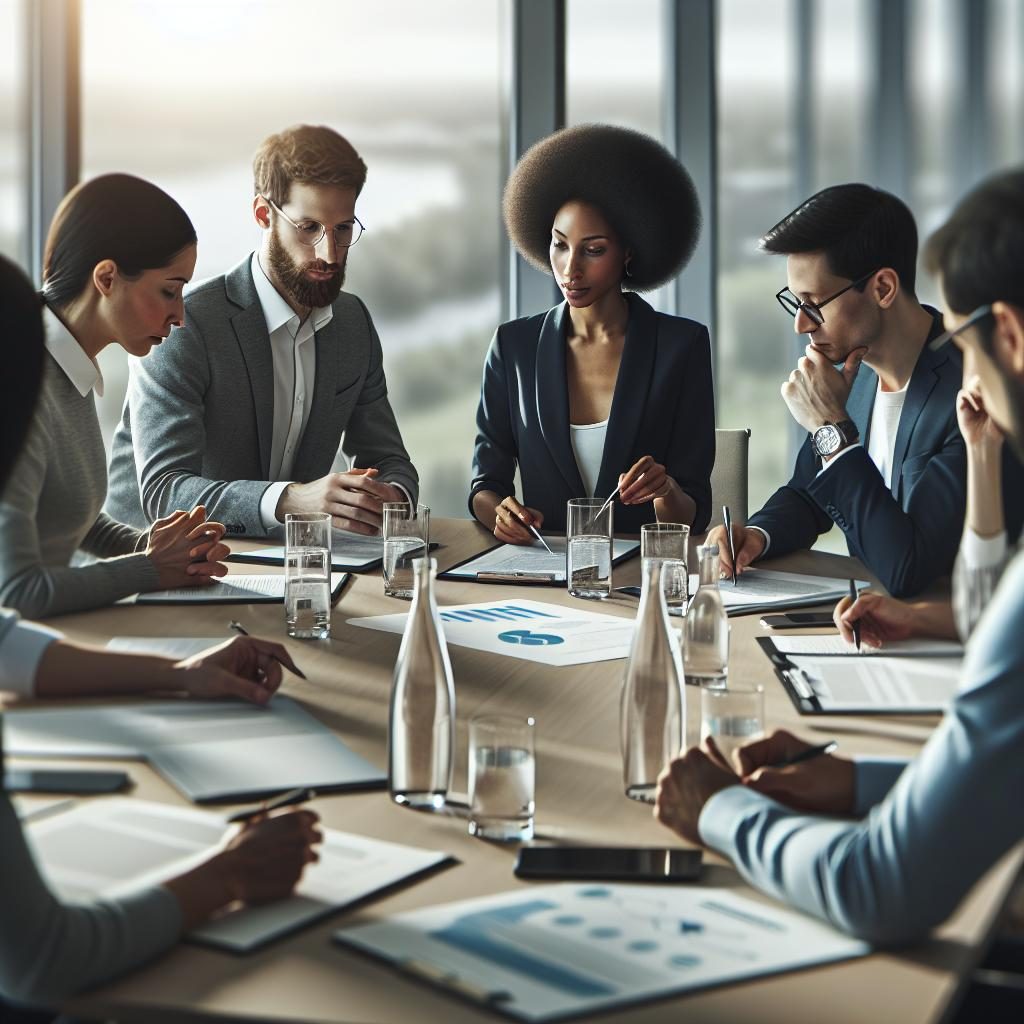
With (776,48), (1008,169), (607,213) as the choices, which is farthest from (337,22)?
(1008,169)

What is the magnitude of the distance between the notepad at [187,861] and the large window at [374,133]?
2.92m

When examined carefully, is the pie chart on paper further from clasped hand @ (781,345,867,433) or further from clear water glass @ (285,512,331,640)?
clasped hand @ (781,345,867,433)

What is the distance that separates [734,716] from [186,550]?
1.25m

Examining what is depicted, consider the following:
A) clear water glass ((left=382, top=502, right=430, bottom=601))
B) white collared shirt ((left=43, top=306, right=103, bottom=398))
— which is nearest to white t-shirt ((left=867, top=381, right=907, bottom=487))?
clear water glass ((left=382, top=502, right=430, bottom=601))

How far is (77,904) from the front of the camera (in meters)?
0.99

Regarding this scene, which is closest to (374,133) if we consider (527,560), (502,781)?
(527,560)

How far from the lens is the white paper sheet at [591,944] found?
95 centimetres

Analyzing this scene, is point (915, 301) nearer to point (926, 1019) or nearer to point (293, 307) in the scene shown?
point (293, 307)

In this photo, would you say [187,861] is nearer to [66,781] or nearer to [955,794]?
[66,781]

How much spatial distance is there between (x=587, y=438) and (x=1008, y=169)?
86.1 inches

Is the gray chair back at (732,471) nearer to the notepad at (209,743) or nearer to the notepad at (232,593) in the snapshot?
the notepad at (232,593)

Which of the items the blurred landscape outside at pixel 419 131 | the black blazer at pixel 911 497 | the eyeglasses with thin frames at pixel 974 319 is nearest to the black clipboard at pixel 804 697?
the black blazer at pixel 911 497

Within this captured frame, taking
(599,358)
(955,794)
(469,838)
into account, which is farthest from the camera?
(599,358)

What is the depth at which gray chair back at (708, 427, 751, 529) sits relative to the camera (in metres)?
3.37
